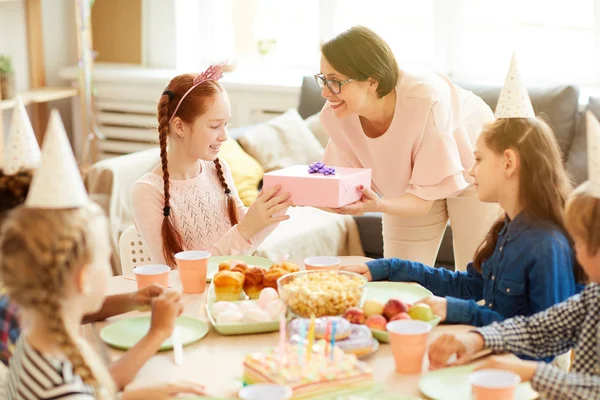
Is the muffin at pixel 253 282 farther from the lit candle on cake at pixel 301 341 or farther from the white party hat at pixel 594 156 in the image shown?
the white party hat at pixel 594 156

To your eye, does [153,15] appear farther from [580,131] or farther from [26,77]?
[580,131]

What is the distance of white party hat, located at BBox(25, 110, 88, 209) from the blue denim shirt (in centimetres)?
84

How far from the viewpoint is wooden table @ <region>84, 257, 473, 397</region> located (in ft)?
5.00

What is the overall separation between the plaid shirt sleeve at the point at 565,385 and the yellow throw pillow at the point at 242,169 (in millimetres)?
2742

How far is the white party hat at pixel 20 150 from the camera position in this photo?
166 centimetres

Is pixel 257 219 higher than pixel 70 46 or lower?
lower

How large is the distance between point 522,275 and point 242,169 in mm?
2491

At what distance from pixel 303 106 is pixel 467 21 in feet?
3.33

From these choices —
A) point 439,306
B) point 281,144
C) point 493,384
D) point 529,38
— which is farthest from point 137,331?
point 529,38

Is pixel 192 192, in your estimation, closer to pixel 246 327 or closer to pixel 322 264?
pixel 322 264

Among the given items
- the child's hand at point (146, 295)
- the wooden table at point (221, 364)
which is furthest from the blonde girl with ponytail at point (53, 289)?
the child's hand at point (146, 295)

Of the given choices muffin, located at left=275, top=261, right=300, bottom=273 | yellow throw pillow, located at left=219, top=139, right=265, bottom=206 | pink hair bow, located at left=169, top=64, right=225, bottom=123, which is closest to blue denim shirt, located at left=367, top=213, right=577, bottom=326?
muffin, located at left=275, top=261, right=300, bottom=273

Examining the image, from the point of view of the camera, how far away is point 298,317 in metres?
1.75

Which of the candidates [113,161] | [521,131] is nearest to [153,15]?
[113,161]
